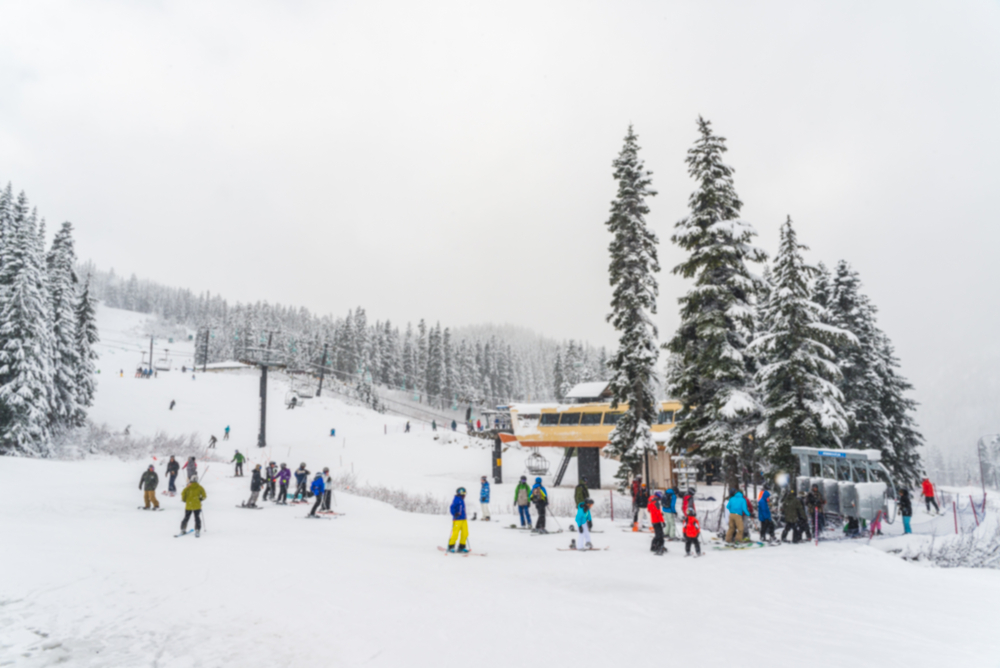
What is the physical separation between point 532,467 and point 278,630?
3168 centimetres

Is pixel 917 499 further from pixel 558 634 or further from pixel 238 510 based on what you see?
pixel 238 510

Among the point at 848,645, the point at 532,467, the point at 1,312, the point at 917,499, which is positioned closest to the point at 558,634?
the point at 848,645

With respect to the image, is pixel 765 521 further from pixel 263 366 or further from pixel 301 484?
pixel 263 366

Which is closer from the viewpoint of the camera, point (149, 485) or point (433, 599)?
point (433, 599)

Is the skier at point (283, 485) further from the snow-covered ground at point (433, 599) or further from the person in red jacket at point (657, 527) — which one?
the person in red jacket at point (657, 527)

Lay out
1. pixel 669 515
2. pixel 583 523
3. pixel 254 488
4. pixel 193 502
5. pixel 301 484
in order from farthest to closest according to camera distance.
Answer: pixel 301 484
pixel 254 488
pixel 669 515
pixel 193 502
pixel 583 523

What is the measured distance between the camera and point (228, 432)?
155 feet

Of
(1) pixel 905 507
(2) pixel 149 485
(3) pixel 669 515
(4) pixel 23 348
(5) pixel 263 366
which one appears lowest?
(3) pixel 669 515

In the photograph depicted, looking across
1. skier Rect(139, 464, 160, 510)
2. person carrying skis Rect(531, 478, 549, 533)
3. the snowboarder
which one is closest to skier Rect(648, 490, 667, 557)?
the snowboarder

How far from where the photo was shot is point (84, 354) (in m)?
40.8

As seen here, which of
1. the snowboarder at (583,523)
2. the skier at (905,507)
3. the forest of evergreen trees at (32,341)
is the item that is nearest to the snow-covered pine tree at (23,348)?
the forest of evergreen trees at (32,341)

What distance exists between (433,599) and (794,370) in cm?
1643

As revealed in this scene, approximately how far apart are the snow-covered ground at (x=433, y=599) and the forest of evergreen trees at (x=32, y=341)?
48.2ft

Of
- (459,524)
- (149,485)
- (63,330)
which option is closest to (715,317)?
(459,524)
